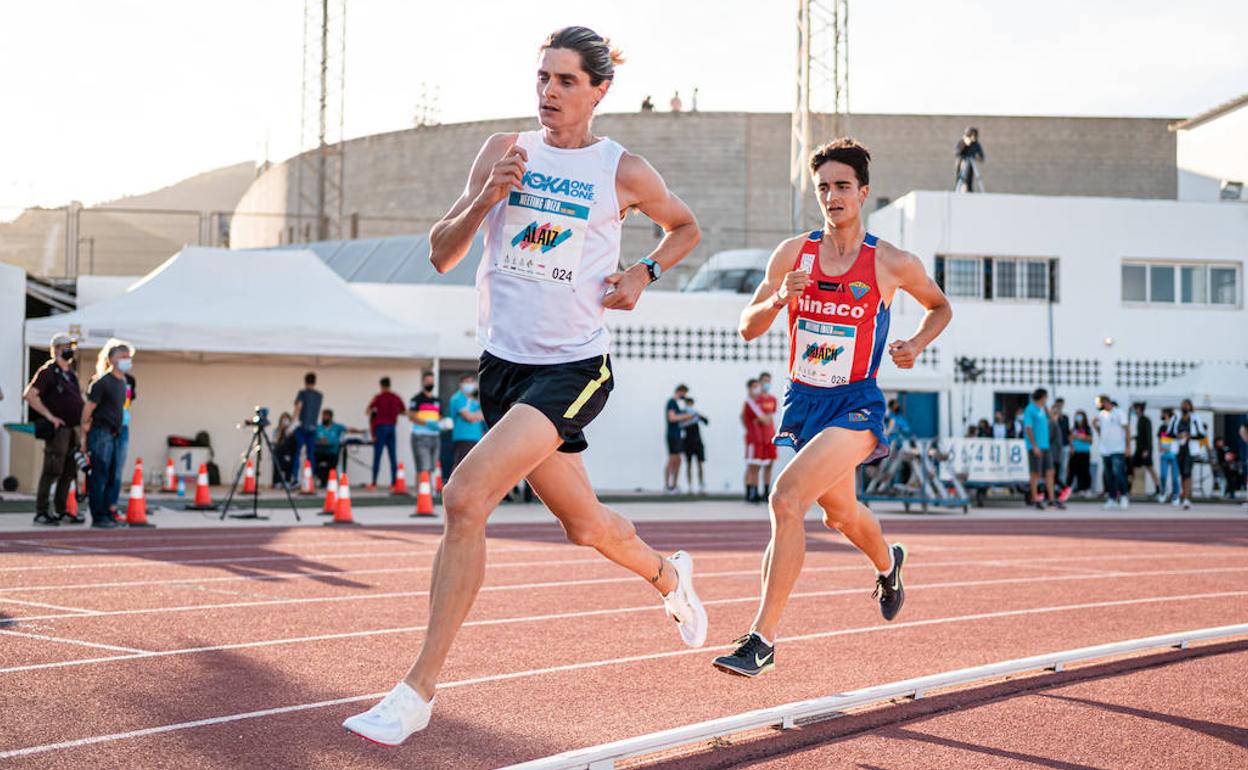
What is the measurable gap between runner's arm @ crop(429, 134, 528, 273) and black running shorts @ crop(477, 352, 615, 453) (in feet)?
1.26

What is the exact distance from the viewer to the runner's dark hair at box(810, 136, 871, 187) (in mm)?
6062

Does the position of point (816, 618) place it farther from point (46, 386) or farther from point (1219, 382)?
point (1219, 382)

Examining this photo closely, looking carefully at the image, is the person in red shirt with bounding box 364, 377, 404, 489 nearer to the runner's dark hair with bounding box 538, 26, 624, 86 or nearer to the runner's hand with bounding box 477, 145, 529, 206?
the runner's dark hair with bounding box 538, 26, 624, 86

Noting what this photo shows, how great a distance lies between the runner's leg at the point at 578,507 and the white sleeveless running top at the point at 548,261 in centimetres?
37

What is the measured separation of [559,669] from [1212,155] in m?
33.9

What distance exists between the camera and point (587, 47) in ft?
15.5

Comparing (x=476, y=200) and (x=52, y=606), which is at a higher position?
(x=476, y=200)

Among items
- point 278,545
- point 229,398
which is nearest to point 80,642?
point 278,545

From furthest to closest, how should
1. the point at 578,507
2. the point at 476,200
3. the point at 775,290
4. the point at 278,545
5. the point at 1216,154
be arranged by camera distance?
the point at 1216,154
the point at 278,545
the point at 775,290
the point at 578,507
the point at 476,200

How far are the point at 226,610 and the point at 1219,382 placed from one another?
24.1 m

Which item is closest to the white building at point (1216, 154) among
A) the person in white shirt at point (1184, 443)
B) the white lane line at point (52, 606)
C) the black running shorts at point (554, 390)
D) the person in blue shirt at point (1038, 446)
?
the person in white shirt at point (1184, 443)

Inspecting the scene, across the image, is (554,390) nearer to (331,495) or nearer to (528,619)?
(528,619)

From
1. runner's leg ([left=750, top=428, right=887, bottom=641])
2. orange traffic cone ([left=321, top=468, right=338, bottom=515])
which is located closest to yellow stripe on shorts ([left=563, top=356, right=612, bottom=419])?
runner's leg ([left=750, top=428, right=887, bottom=641])

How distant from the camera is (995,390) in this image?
2944cm
